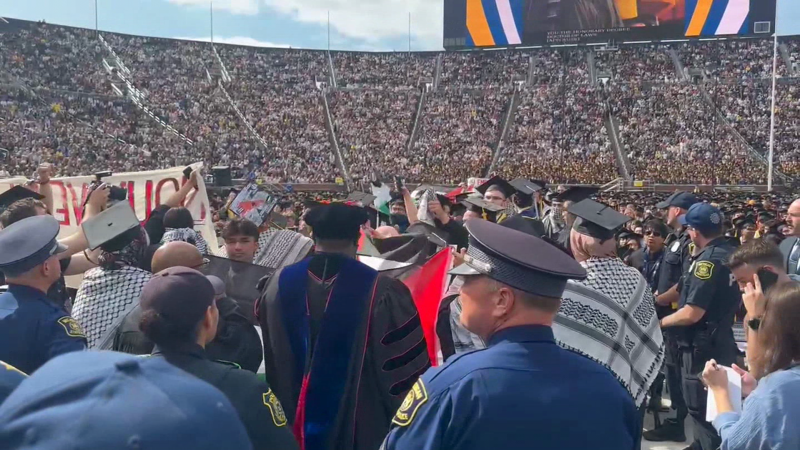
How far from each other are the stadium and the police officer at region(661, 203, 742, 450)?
84.8 ft

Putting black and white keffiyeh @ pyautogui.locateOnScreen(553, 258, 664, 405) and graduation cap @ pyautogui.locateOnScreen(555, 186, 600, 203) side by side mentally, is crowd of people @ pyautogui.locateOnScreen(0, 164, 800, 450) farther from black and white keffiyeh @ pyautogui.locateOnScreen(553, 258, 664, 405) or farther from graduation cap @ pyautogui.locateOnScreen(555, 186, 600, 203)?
graduation cap @ pyautogui.locateOnScreen(555, 186, 600, 203)

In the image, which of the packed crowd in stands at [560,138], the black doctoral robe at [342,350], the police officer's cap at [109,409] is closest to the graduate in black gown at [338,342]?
the black doctoral robe at [342,350]

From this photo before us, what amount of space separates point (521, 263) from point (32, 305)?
1.96 m

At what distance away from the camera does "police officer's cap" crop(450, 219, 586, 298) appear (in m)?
1.83

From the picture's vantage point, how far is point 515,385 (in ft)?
5.40

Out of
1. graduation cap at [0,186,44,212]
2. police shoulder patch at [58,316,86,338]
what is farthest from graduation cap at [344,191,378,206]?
police shoulder patch at [58,316,86,338]

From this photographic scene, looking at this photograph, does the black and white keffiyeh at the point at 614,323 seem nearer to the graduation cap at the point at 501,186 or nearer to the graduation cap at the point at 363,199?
the graduation cap at the point at 501,186

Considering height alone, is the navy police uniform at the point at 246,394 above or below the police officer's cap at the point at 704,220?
below

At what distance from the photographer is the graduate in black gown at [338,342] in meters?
2.92

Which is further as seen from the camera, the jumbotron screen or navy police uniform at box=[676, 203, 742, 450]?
the jumbotron screen

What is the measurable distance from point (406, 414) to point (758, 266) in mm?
2523

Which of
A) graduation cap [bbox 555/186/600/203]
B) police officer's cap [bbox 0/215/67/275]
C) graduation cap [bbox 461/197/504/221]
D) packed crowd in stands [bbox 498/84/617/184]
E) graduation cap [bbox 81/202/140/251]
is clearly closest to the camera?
police officer's cap [bbox 0/215/67/275]

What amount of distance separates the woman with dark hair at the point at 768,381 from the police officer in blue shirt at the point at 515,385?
49 centimetres

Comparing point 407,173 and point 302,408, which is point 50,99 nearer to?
point 407,173
